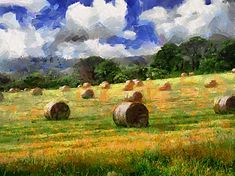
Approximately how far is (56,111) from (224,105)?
8415 millimetres

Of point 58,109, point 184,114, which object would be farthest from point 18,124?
point 184,114

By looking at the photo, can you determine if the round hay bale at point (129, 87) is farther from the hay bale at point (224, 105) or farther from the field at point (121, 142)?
the hay bale at point (224, 105)

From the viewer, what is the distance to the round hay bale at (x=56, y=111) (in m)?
31.1

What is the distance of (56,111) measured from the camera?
103ft

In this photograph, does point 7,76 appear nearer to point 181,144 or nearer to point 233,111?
point 233,111

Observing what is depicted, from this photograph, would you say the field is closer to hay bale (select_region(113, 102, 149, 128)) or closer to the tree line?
hay bale (select_region(113, 102, 149, 128))

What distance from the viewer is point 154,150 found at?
14.0m

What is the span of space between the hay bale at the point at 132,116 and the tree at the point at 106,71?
68038mm

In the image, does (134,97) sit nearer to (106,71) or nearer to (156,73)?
(156,73)

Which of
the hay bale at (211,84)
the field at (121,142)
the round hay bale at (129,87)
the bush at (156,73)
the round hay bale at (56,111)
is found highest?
the bush at (156,73)

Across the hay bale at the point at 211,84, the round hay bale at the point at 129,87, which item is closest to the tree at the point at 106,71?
the round hay bale at the point at 129,87

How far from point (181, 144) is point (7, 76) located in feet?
266

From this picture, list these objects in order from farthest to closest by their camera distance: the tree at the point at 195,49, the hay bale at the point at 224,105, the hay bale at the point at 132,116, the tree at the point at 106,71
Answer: the tree at the point at 106,71 < the tree at the point at 195,49 < the hay bale at the point at 224,105 < the hay bale at the point at 132,116

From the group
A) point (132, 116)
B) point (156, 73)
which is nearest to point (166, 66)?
point (156, 73)
